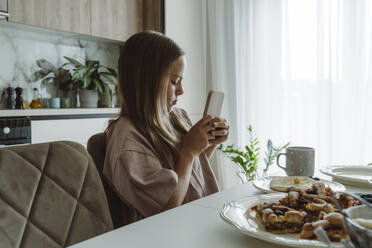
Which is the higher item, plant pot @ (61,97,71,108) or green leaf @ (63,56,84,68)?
green leaf @ (63,56,84,68)

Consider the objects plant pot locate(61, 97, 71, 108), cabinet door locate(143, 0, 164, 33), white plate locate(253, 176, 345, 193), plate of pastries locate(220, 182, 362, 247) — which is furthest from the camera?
cabinet door locate(143, 0, 164, 33)

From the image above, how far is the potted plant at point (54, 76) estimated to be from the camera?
2.71 metres

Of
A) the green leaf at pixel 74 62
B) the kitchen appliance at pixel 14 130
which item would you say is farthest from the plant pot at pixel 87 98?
the kitchen appliance at pixel 14 130

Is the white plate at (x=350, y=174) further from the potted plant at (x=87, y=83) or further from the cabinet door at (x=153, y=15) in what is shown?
the cabinet door at (x=153, y=15)

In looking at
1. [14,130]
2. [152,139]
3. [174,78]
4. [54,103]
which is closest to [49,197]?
[152,139]

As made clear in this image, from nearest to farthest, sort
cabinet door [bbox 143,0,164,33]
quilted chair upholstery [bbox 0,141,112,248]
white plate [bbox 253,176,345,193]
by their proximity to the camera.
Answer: quilted chair upholstery [bbox 0,141,112,248], white plate [bbox 253,176,345,193], cabinet door [bbox 143,0,164,33]

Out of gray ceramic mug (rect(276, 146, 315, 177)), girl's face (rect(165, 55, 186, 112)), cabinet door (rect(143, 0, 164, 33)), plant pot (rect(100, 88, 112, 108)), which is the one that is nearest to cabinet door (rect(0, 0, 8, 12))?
plant pot (rect(100, 88, 112, 108))

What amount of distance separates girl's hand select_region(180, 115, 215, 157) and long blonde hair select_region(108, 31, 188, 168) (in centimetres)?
5

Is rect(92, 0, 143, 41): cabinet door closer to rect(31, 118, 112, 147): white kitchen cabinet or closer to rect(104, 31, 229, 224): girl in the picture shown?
rect(31, 118, 112, 147): white kitchen cabinet

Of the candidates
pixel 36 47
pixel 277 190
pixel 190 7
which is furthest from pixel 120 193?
pixel 190 7

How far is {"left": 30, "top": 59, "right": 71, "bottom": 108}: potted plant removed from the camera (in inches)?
107

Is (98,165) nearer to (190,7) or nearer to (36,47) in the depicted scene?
(36,47)

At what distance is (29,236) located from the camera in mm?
669

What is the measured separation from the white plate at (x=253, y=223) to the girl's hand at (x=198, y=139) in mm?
356
